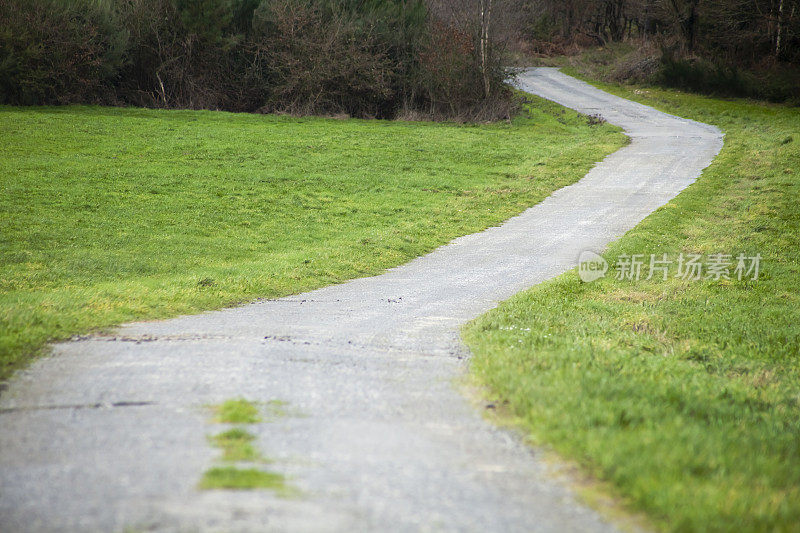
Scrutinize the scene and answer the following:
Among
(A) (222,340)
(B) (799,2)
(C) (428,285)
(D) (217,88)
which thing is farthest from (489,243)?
(B) (799,2)

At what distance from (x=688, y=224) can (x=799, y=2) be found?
31559 mm

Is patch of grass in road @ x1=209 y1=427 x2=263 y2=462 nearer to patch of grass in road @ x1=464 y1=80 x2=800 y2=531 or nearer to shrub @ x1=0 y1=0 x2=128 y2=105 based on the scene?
patch of grass in road @ x1=464 y1=80 x2=800 y2=531

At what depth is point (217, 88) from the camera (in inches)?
1373

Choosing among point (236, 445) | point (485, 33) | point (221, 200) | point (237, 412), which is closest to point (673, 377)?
point (237, 412)

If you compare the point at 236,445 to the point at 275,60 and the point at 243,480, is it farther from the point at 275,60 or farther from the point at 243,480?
the point at 275,60

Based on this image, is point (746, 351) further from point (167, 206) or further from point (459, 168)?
point (459, 168)

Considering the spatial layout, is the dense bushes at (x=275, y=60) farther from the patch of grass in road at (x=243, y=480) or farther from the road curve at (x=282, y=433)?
the patch of grass in road at (x=243, y=480)

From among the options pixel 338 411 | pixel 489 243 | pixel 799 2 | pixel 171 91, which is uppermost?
pixel 799 2

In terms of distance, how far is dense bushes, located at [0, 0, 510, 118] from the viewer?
30609 millimetres

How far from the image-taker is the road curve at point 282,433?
11.1 ft

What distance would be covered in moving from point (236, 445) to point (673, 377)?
404cm

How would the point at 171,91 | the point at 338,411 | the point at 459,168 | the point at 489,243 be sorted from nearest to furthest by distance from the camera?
the point at 338,411 → the point at 489,243 → the point at 459,168 → the point at 171,91

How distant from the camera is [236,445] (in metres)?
4.14

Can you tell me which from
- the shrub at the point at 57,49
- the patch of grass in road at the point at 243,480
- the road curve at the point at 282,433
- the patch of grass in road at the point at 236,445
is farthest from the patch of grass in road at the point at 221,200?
the patch of grass in road at the point at 243,480
